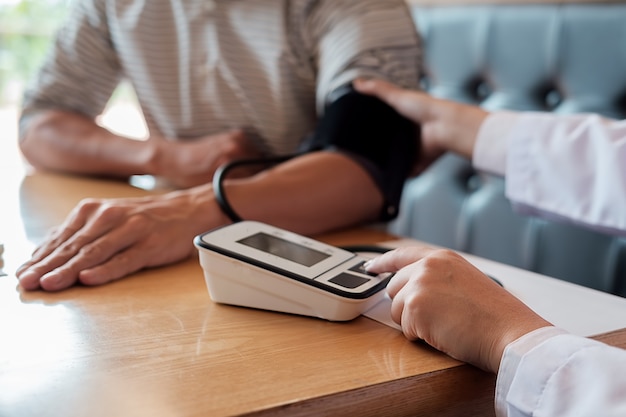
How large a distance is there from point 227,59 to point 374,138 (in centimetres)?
30

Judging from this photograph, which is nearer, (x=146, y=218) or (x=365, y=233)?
(x=146, y=218)

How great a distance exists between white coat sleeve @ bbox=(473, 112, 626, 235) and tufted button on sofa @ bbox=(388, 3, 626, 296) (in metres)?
0.24

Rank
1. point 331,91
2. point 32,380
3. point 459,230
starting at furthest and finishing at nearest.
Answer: point 459,230 → point 331,91 → point 32,380

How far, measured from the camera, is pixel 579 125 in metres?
0.84

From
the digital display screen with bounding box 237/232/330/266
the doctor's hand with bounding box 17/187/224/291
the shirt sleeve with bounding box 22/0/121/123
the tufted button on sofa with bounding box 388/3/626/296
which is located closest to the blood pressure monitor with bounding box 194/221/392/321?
the digital display screen with bounding box 237/232/330/266

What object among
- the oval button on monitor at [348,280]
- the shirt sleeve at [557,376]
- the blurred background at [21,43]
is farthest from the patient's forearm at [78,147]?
the blurred background at [21,43]

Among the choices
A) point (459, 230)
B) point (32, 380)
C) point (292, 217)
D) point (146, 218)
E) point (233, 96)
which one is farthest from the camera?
point (459, 230)

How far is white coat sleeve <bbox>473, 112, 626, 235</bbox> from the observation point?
31.6 inches

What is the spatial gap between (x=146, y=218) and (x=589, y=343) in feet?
1.48

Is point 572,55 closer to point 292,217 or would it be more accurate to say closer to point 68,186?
point 292,217

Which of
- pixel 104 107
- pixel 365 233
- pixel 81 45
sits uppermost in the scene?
pixel 81 45

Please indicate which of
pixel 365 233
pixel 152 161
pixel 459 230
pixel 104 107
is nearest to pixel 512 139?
pixel 365 233

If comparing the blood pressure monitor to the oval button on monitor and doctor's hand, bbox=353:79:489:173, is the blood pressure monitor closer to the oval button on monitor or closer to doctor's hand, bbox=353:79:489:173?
the oval button on monitor

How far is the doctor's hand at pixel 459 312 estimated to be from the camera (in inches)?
20.2
